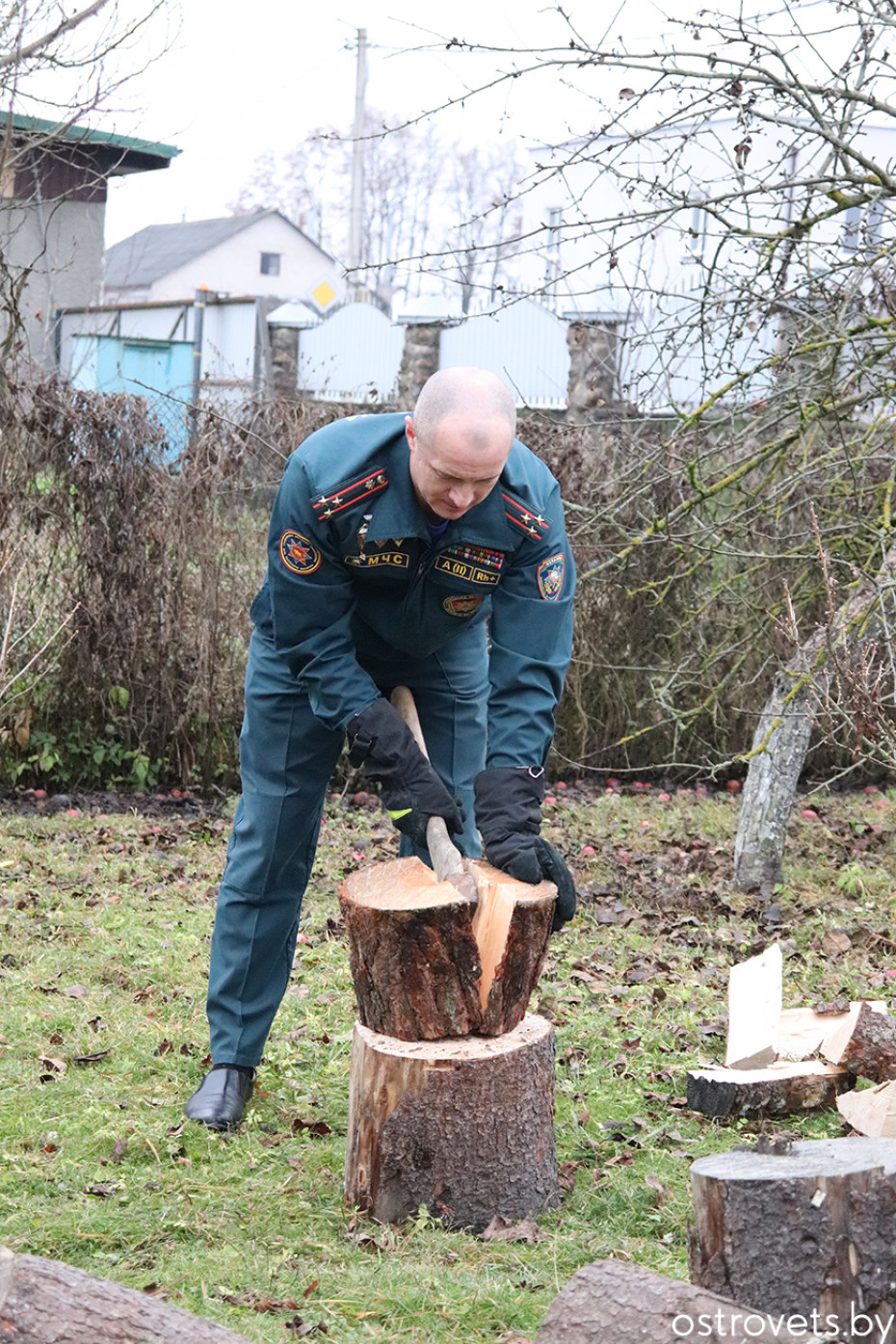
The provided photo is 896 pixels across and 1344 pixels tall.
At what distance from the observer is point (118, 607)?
25.0ft

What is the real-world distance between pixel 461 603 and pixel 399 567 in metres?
0.21

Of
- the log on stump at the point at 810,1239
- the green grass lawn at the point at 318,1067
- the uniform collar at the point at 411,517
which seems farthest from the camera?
the uniform collar at the point at 411,517

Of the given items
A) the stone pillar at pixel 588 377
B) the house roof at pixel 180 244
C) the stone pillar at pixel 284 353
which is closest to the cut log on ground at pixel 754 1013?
the stone pillar at pixel 588 377

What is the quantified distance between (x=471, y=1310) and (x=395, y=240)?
4625 cm

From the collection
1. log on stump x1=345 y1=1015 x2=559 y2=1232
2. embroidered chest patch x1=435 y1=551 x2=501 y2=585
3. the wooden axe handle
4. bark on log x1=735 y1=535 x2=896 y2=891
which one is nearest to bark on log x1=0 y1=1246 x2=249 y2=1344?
log on stump x1=345 y1=1015 x2=559 y2=1232

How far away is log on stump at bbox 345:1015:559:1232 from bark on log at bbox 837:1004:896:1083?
1085 mm

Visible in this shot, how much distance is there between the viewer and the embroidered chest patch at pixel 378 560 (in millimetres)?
3281

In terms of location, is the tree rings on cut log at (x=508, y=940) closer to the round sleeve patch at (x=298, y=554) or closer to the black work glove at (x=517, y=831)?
the black work glove at (x=517, y=831)

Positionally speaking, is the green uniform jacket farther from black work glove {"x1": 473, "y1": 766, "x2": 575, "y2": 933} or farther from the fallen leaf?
the fallen leaf

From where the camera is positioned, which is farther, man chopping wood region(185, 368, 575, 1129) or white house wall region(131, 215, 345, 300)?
white house wall region(131, 215, 345, 300)

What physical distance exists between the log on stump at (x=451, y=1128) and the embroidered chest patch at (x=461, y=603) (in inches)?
42.9

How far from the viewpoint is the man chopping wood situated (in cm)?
313

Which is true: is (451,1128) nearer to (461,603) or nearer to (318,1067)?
(318,1067)

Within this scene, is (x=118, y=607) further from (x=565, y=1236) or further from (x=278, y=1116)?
(x=565, y=1236)
